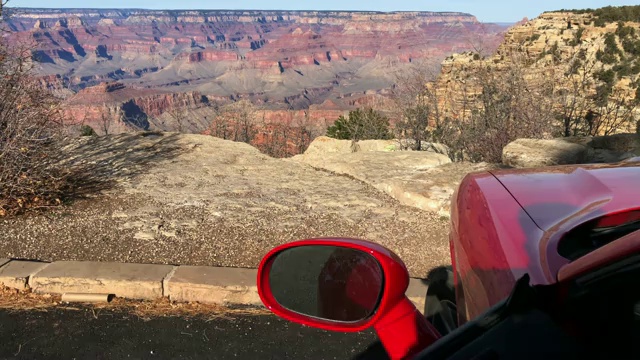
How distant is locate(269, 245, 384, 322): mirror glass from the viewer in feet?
5.48

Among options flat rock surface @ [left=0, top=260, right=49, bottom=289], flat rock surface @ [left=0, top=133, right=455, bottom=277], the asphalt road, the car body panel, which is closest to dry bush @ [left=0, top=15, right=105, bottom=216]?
flat rock surface @ [left=0, top=133, right=455, bottom=277]

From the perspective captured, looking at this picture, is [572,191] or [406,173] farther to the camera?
[406,173]

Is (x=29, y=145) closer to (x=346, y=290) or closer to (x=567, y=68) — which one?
(x=346, y=290)

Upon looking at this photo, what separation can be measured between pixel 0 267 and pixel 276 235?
2451 millimetres

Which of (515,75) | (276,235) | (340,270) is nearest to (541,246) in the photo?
(340,270)

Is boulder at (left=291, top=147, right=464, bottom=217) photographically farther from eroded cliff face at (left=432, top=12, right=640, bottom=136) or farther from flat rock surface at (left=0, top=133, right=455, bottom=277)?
eroded cliff face at (left=432, top=12, right=640, bottom=136)

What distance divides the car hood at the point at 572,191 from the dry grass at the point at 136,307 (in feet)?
7.80

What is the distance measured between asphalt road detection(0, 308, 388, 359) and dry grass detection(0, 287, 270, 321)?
1.8 inches

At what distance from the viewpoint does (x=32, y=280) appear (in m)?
4.09

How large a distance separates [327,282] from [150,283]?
2.57 metres

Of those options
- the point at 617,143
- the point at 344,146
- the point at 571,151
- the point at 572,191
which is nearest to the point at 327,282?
the point at 572,191

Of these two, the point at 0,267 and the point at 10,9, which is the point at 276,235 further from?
the point at 10,9

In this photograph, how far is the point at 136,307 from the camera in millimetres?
3906

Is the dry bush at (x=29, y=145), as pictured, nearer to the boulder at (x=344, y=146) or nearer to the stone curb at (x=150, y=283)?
the stone curb at (x=150, y=283)
